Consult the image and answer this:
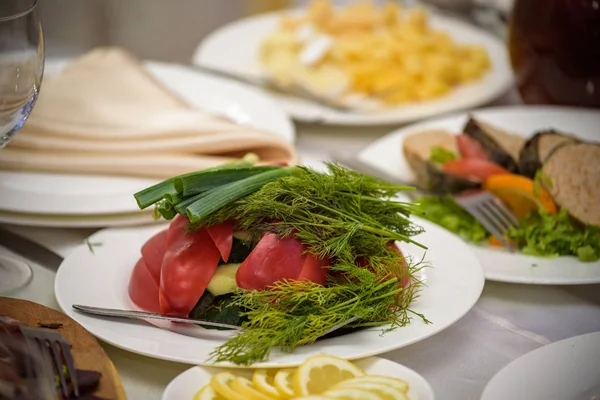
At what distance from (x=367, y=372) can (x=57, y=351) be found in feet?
1.30

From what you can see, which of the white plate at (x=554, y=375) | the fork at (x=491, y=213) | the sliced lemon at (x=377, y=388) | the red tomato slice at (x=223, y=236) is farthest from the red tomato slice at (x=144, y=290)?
the fork at (x=491, y=213)

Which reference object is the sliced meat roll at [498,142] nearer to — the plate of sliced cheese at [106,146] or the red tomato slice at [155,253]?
the plate of sliced cheese at [106,146]

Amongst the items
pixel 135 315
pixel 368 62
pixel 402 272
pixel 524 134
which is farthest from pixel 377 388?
pixel 368 62

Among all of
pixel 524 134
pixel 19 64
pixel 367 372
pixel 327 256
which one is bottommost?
pixel 524 134

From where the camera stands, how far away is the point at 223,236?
109 centimetres

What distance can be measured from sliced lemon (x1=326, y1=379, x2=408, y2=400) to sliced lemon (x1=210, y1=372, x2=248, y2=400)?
12 cm

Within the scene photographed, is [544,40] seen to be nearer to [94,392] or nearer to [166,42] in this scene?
[94,392]

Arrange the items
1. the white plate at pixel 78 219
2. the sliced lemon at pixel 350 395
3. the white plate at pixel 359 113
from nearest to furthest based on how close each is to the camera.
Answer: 1. the sliced lemon at pixel 350 395
2. the white plate at pixel 78 219
3. the white plate at pixel 359 113

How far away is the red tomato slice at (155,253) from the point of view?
1146mm

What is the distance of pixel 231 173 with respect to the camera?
117cm

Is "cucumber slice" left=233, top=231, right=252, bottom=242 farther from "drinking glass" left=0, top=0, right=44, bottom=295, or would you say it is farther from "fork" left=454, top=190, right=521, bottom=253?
"fork" left=454, top=190, right=521, bottom=253

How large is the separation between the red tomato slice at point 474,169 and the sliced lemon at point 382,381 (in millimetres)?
701

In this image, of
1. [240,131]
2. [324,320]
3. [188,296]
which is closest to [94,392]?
[188,296]

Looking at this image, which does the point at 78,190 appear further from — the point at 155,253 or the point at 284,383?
the point at 284,383
